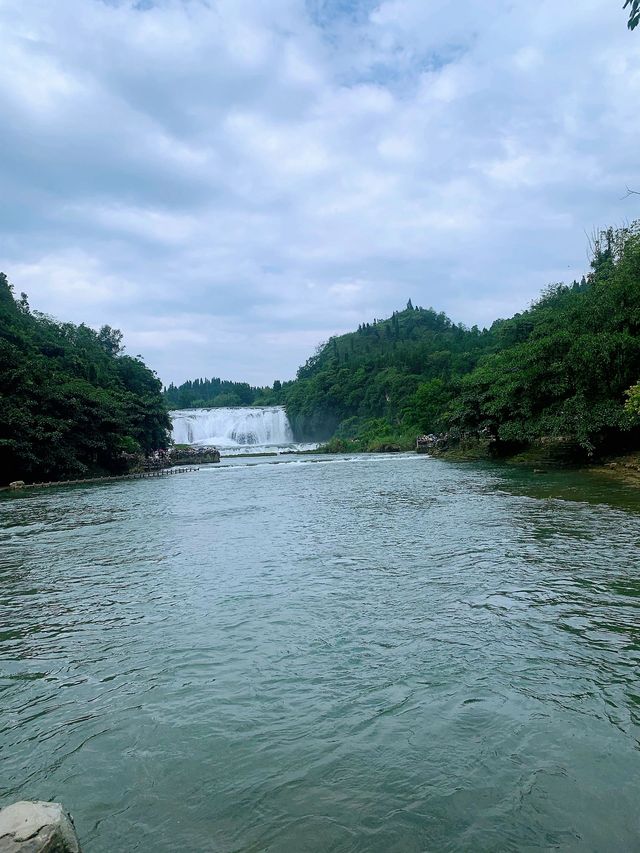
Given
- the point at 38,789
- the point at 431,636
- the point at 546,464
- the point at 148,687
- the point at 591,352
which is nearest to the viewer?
the point at 38,789

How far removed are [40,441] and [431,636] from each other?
26279 mm

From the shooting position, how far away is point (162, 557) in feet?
33.0

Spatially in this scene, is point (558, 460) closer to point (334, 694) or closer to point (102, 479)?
point (102, 479)

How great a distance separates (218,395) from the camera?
12506cm

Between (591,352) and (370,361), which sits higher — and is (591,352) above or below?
below

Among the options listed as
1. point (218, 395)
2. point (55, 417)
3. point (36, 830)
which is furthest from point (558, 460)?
point (218, 395)

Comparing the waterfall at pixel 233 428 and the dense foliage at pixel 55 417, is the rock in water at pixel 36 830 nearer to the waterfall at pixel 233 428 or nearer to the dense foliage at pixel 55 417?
the dense foliage at pixel 55 417

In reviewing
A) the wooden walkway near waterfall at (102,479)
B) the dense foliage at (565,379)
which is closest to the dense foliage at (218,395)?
the dense foliage at (565,379)

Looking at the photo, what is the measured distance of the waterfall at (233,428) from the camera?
69625 mm

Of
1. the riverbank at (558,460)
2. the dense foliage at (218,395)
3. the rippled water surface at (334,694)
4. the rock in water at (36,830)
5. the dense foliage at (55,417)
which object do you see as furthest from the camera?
the dense foliage at (218,395)

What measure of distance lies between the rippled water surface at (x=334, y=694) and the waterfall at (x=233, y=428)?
58.4m

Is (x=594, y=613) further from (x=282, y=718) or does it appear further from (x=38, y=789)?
(x=38, y=789)

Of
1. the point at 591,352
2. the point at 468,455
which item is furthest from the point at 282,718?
the point at 468,455

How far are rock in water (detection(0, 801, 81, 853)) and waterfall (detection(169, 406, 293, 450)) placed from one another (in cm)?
6362
